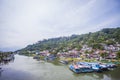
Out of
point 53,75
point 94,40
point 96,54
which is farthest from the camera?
point 94,40

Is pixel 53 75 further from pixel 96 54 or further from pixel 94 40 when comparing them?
pixel 94 40

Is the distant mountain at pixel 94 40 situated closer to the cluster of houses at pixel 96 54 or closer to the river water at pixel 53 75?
the cluster of houses at pixel 96 54

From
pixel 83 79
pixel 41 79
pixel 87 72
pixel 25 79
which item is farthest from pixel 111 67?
pixel 25 79

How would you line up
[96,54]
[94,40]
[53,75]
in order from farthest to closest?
1. [94,40]
2. [96,54]
3. [53,75]

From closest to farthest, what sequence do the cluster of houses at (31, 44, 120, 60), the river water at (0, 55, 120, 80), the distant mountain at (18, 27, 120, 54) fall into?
the river water at (0, 55, 120, 80), the cluster of houses at (31, 44, 120, 60), the distant mountain at (18, 27, 120, 54)

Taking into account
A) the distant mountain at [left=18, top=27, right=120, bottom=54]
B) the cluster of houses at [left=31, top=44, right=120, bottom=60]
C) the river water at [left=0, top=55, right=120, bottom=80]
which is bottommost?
the river water at [left=0, top=55, right=120, bottom=80]

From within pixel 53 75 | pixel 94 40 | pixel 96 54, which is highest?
pixel 94 40

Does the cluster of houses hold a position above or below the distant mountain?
below

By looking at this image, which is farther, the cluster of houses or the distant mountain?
the distant mountain

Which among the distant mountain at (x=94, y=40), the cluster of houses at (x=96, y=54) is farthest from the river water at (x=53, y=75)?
the distant mountain at (x=94, y=40)

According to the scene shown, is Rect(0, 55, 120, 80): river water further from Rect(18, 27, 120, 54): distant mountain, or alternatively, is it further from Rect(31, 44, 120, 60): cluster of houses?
Rect(18, 27, 120, 54): distant mountain

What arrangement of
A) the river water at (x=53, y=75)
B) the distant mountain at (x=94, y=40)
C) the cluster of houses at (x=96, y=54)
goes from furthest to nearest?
the distant mountain at (x=94, y=40)
the cluster of houses at (x=96, y=54)
the river water at (x=53, y=75)

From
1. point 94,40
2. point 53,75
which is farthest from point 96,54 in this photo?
point 94,40

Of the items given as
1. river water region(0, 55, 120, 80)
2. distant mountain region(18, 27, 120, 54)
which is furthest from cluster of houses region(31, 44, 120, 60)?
river water region(0, 55, 120, 80)
